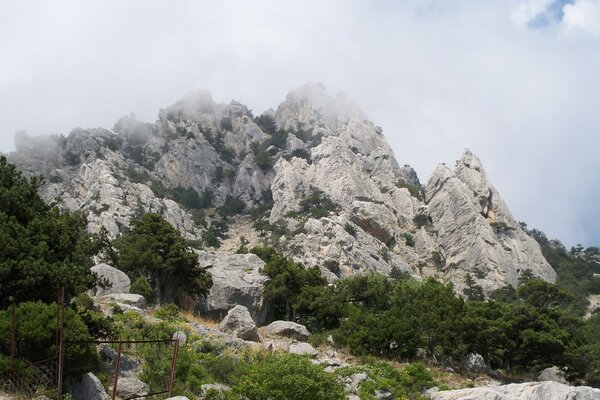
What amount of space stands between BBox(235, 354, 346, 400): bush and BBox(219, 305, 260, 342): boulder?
10.1 metres

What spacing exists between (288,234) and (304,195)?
15073mm

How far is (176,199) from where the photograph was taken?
104 metres

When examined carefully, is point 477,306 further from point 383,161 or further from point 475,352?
point 383,161

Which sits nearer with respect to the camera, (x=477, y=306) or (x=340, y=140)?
(x=477, y=306)

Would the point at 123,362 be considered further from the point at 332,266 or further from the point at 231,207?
the point at 231,207

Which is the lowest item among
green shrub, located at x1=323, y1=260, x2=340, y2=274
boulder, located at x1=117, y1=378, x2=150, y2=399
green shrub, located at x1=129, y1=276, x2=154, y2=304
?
boulder, located at x1=117, y1=378, x2=150, y2=399

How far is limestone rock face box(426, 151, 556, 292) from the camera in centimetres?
8312

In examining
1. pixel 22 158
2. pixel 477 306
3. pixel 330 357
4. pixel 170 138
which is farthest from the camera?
pixel 170 138

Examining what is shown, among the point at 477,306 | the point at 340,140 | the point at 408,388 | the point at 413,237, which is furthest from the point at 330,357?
the point at 340,140

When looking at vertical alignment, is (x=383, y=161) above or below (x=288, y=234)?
above

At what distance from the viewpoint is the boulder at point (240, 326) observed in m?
25.7

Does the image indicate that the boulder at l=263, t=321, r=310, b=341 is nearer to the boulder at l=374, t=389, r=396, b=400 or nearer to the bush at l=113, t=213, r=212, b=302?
the bush at l=113, t=213, r=212, b=302

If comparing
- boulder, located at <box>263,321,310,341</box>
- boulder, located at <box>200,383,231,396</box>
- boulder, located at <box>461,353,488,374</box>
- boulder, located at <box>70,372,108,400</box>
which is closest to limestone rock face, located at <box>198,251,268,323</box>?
boulder, located at <box>263,321,310,341</box>

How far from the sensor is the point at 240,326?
26047 mm
